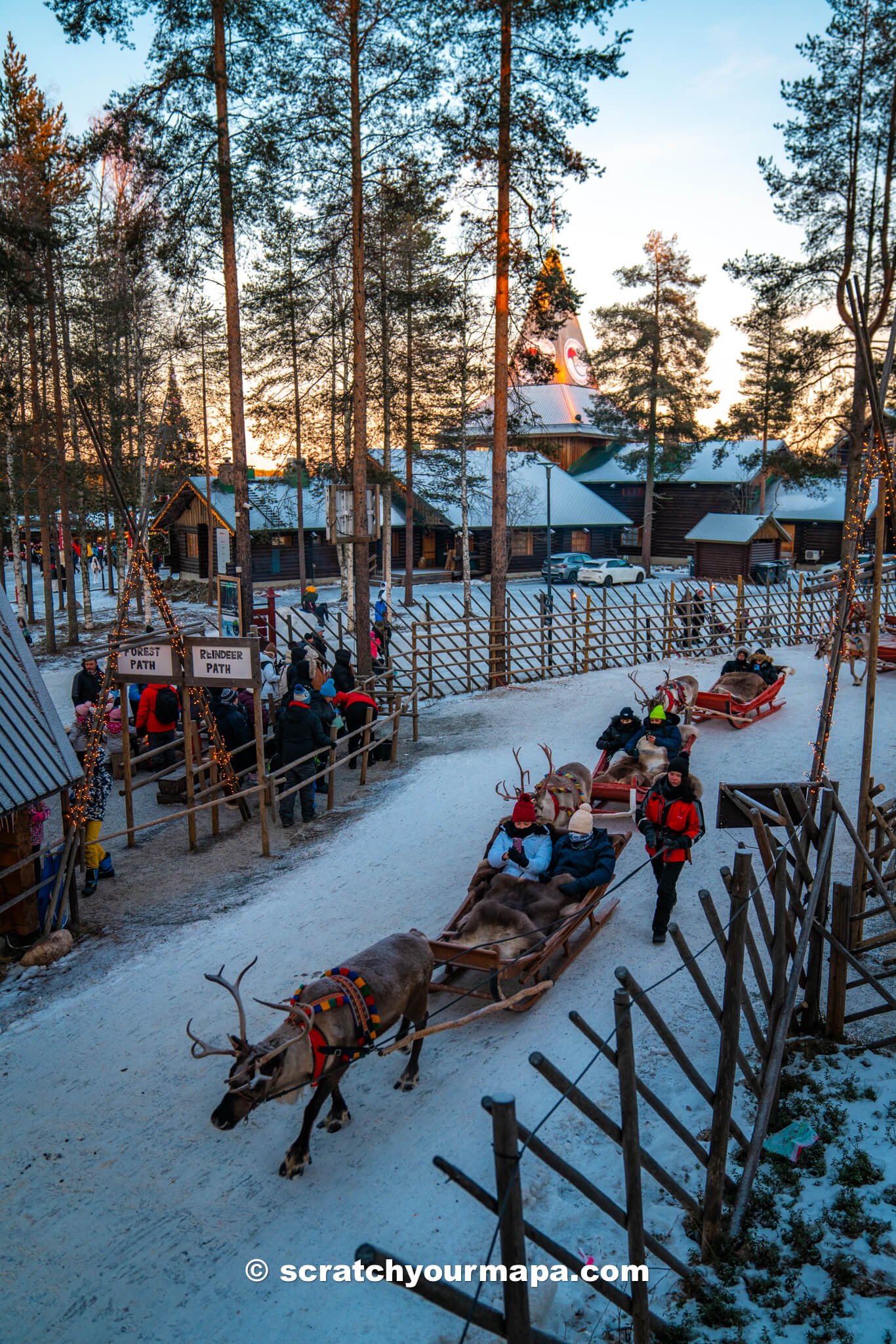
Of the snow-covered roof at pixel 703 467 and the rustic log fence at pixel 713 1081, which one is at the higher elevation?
the snow-covered roof at pixel 703 467

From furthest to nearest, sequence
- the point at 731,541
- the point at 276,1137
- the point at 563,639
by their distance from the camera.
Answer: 1. the point at 731,541
2. the point at 563,639
3. the point at 276,1137

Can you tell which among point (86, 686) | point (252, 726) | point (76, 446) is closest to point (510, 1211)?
point (252, 726)

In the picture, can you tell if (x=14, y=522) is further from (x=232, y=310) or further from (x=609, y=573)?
(x=609, y=573)

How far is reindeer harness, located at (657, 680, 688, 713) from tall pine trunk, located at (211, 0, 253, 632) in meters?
6.27

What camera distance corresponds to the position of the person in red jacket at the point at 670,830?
6.68 meters

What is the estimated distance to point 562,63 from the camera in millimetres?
14219

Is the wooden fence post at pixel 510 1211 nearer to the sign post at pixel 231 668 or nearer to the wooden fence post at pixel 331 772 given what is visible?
the sign post at pixel 231 668

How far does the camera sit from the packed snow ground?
12.5ft

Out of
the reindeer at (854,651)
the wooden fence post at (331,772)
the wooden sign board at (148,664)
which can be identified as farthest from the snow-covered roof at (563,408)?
the wooden sign board at (148,664)

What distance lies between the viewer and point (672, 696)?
40.5 feet

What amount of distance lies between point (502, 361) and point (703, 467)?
2525 cm

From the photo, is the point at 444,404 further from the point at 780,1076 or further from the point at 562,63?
the point at 780,1076

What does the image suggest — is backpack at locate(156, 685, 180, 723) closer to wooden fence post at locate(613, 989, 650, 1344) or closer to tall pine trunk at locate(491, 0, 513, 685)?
tall pine trunk at locate(491, 0, 513, 685)

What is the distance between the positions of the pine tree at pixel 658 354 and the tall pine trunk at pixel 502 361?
1818cm
